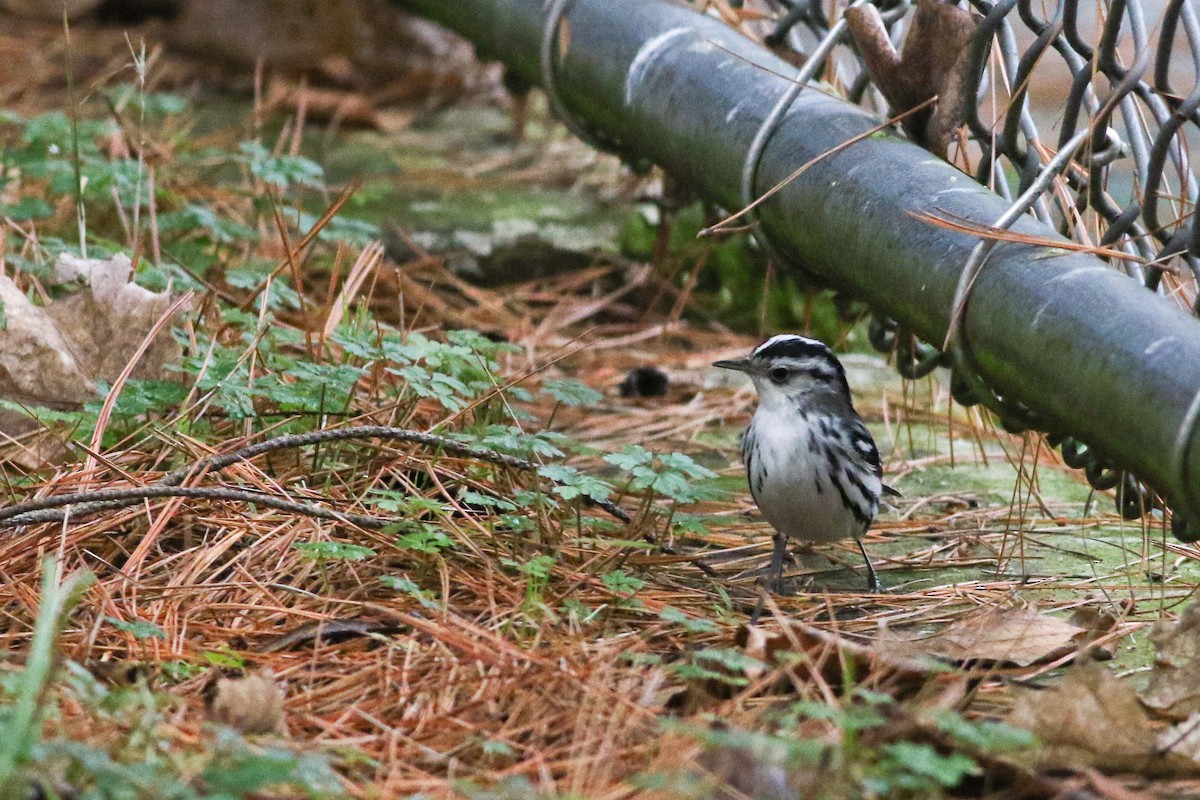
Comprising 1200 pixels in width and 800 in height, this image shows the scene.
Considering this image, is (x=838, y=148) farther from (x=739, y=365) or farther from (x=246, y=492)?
(x=246, y=492)

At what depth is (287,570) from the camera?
3.22 metres

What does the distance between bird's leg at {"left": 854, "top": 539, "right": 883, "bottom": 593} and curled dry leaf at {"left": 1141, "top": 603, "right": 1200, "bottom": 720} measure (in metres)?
0.94

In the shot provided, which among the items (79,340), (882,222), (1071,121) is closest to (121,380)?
(79,340)

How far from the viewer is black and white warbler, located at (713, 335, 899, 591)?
378 cm

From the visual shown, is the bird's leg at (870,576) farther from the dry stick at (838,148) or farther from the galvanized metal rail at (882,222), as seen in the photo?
the dry stick at (838,148)

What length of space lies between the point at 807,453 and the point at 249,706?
74.3 inches

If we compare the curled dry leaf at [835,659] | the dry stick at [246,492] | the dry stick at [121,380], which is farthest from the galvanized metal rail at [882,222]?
the dry stick at [121,380]

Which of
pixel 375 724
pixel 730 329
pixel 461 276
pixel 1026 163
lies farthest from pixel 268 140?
pixel 375 724

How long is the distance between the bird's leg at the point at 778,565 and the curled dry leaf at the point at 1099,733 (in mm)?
1226

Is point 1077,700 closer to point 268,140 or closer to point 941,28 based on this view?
point 941,28

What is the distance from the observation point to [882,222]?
3.36m

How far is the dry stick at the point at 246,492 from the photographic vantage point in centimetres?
305

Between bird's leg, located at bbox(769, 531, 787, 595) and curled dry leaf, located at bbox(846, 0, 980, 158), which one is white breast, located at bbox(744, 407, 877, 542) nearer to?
bird's leg, located at bbox(769, 531, 787, 595)

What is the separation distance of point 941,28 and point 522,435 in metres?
1.39
